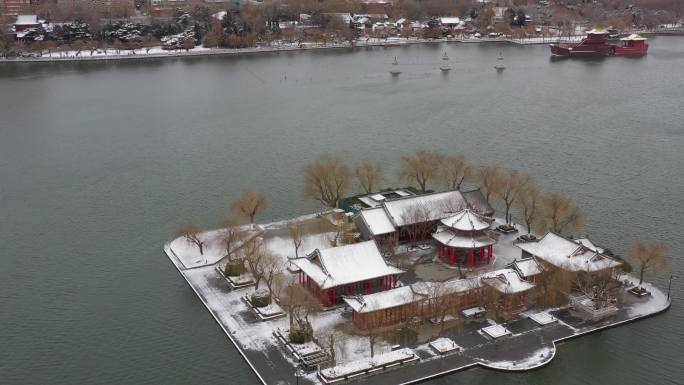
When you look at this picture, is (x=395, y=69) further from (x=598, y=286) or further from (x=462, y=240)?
(x=598, y=286)

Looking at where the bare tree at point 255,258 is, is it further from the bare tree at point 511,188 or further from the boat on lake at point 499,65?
the boat on lake at point 499,65

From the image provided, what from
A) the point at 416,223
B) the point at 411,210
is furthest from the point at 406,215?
the point at 416,223

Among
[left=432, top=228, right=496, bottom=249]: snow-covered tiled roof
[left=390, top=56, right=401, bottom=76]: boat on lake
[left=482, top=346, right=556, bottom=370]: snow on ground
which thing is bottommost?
[left=482, top=346, right=556, bottom=370]: snow on ground

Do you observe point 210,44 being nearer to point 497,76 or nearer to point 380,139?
point 497,76

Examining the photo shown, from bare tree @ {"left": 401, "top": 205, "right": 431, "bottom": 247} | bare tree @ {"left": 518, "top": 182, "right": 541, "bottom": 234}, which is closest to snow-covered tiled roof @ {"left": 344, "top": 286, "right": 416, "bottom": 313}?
bare tree @ {"left": 401, "top": 205, "right": 431, "bottom": 247}

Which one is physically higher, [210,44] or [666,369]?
[210,44]

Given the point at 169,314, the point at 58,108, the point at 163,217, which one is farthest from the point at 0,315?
the point at 58,108

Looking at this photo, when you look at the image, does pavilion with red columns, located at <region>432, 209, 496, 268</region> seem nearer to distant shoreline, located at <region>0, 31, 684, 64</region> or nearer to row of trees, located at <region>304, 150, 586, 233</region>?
row of trees, located at <region>304, 150, 586, 233</region>
